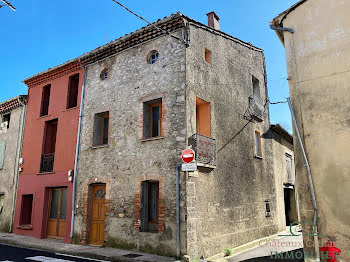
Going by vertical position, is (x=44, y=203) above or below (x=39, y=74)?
below

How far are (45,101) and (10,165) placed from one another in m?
3.62

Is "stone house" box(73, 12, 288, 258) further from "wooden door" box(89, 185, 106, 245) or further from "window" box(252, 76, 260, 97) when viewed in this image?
"window" box(252, 76, 260, 97)

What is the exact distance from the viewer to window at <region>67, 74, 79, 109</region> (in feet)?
41.2

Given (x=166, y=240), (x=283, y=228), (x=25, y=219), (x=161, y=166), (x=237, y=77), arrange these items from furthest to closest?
(x=283, y=228), (x=25, y=219), (x=237, y=77), (x=161, y=166), (x=166, y=240)

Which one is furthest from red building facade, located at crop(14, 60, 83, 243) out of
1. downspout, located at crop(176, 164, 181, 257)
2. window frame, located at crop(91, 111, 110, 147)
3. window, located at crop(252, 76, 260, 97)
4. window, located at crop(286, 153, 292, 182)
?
window, located at crop(286, 153, 292, 182)

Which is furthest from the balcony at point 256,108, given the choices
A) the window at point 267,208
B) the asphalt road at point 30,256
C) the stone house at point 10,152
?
the stone house at point 10,152

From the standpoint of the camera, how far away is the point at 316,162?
6.44m

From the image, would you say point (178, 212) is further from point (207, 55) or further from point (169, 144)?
point (207, 55)

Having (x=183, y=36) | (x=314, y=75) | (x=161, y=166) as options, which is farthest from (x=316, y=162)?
(x=183, y=36)

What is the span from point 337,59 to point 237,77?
5.36 metres

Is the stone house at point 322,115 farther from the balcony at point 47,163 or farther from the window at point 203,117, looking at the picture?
the balcony at point 47,163

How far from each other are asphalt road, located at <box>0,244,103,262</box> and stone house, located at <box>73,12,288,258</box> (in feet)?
4.39

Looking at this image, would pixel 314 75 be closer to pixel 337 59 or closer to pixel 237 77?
pixel 337 59

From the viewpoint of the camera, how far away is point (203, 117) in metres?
9.77
